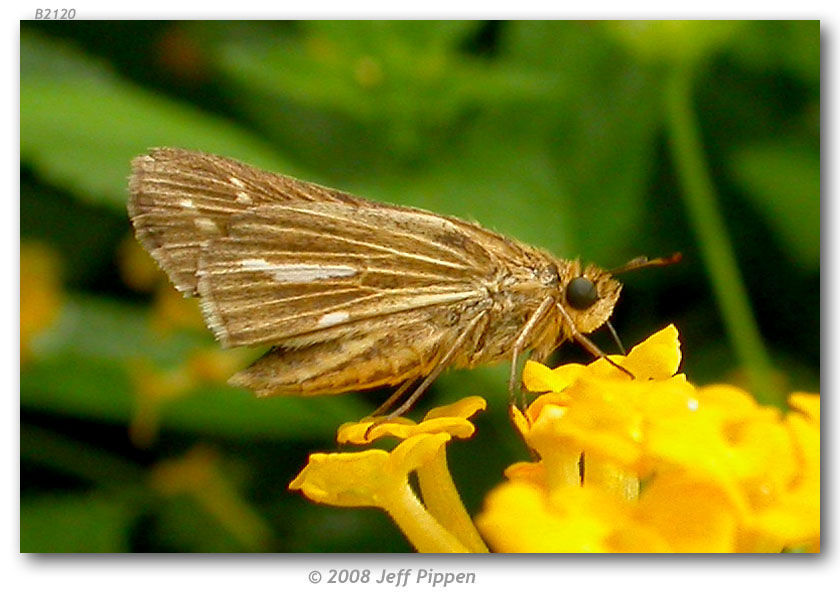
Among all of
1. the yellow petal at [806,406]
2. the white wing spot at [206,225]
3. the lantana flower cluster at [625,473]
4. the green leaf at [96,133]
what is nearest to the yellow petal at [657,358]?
the lantana flower cluster at [625,473]

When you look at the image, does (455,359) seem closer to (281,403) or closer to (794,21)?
(281,403)

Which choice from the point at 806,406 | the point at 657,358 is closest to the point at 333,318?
the point at 657,358

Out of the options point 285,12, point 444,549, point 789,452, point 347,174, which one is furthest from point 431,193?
point 789,452

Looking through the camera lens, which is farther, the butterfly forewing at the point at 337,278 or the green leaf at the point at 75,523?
Answer: the green leaf at the point at 75,523

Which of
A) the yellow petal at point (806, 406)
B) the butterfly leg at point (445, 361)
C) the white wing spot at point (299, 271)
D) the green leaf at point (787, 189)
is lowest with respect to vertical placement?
the yellow petal at point (806, 406)

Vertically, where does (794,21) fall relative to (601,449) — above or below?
above

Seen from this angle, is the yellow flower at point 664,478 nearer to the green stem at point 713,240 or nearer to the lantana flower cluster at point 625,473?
the lantana flower cluster at point 625,473
